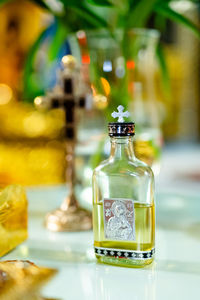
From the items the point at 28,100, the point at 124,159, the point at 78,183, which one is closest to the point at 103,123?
the point at 78,183

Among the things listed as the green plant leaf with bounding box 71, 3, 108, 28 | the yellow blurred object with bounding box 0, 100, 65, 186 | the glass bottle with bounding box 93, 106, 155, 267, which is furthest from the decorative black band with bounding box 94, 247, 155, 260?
the yellow blurred object with bounding box 0, 100, 65, 186

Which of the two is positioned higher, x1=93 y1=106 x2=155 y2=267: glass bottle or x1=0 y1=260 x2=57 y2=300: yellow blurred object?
x1=93 y1=106 x2=155 y2=267: glass bottle

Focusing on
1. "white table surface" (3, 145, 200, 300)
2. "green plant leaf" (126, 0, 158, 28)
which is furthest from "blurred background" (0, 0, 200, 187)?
"white table surface" (3, 145, 200, 300)

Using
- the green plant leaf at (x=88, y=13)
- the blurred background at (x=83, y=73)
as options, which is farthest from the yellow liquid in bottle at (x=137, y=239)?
the green plant leaf at (x=88, y=13)

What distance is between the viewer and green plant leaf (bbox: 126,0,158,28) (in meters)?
0.69

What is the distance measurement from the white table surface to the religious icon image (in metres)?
0.04

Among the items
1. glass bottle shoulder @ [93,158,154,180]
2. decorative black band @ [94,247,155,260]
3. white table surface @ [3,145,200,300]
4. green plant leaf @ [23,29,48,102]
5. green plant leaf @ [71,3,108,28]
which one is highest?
green plant leaf @ [71,3,108,28]

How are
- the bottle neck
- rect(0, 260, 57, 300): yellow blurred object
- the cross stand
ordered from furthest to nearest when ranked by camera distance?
the cross stand < the bottle neck < rect(0, 260, 57, 300): yellow blurred object

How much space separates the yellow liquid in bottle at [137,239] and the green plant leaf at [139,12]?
0.36 meters

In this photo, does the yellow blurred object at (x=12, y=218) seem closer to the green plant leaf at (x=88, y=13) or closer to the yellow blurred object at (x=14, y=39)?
the green plant leaf at (x=88, y=13)

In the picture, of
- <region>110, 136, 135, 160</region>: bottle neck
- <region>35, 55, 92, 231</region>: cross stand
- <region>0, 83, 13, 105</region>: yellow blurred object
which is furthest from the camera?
<region>0, 83, 13, 105</region>: yellow blurred object

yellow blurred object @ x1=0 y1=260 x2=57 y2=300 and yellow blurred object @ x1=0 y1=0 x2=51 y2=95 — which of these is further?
yellow blurred object @ x1=0 y1=0 x2=51 y2=95

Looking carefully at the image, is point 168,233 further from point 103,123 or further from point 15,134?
point 15,134

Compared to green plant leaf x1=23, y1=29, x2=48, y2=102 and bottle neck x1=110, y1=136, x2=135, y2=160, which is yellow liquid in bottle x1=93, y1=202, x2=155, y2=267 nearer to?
bottle neck x1=110, y1=136, x2=135, y2=160
